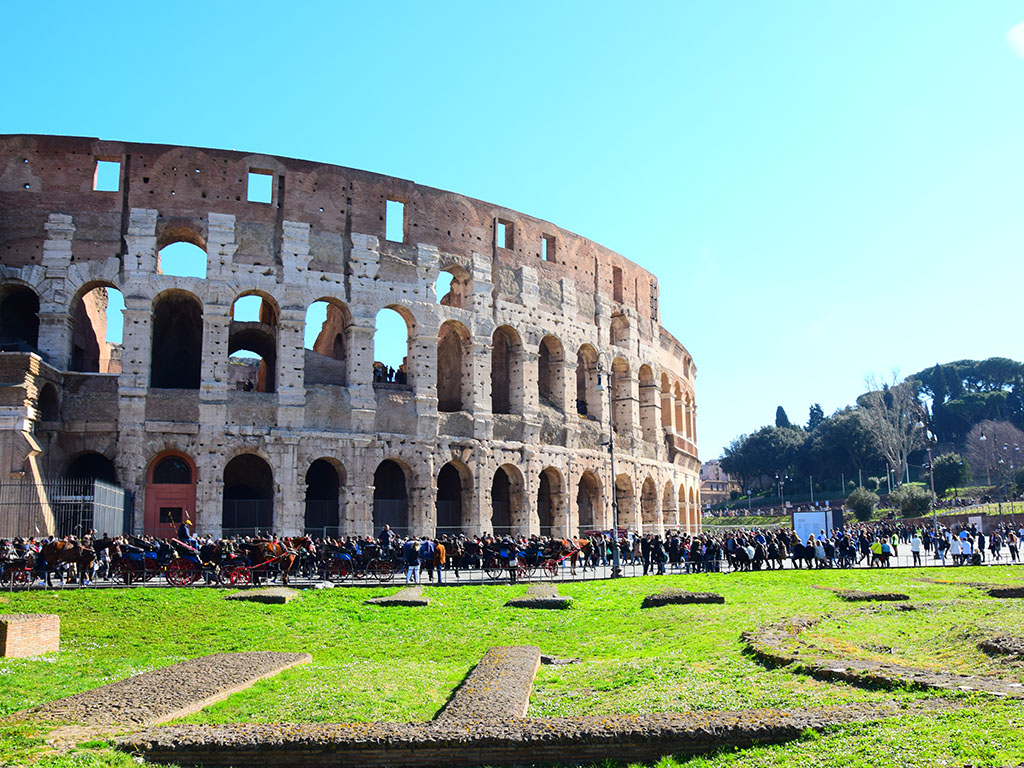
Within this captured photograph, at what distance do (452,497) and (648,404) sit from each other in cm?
1063

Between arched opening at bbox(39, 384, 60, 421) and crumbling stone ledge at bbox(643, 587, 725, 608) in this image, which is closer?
crumbling stone ledge at bbox(643, 587, 725, 608)

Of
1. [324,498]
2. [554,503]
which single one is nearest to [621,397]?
[554,503]

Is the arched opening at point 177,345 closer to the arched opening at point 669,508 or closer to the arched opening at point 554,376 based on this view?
the arched opening at point 554,376

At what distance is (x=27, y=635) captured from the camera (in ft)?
38.3

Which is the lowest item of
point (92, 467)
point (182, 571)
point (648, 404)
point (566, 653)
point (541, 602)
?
point (566, 653)

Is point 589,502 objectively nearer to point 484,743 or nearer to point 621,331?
point 621,331

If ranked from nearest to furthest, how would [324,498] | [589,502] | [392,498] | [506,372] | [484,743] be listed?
[484,743] → [324,498] → [392,498] → [506,372] → [589,502]

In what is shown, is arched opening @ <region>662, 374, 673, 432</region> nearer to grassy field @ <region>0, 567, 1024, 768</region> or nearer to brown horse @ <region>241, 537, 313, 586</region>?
grassy field @ <region>0, 567, 1024, 768</region>

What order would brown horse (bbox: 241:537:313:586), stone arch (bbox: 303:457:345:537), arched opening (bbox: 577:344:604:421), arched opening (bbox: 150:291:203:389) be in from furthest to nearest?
1. arched opening (bbox: 577:344:604:421)
2. arched opening (bbox: 150:291:203:389)
3. stone arch (bbox: 303:457:345:537)
4. brown horse (bbox: 241:537:313:586)

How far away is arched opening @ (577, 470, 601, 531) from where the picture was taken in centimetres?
3569

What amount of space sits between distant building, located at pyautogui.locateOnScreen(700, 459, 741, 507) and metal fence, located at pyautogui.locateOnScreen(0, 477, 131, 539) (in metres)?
79.7

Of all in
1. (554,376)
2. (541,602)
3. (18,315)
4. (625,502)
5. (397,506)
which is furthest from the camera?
(625,502)

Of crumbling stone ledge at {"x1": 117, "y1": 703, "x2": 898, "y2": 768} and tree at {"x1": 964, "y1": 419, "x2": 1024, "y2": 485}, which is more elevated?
tree at {"x1": 964, "y1": 419, "x2": 1024, "y2": 485}

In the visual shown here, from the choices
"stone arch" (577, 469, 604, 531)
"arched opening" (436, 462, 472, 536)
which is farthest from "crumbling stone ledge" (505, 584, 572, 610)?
"stone arch" (577, 469, 604, 531)
